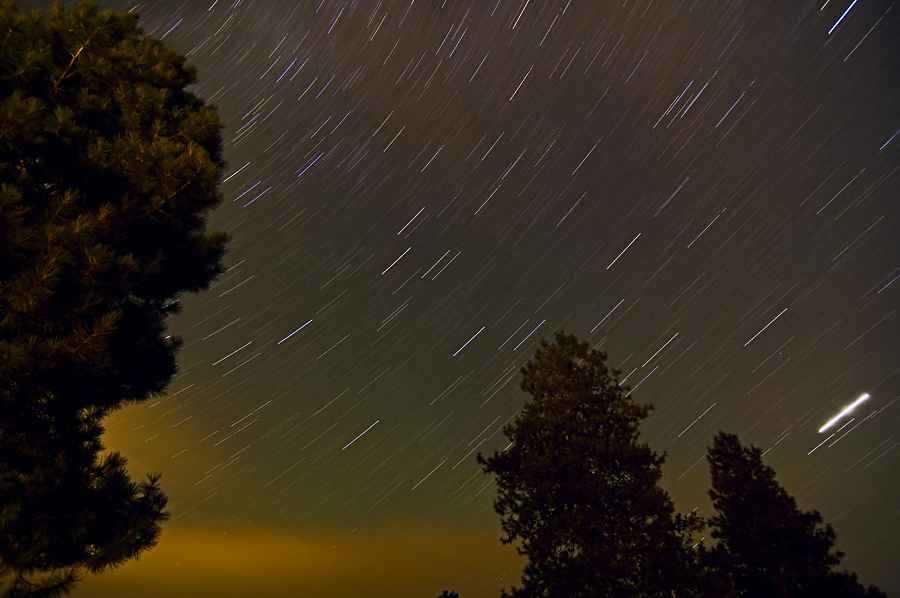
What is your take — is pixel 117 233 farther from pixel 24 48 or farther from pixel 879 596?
pixel 879 596

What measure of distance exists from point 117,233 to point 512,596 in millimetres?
11250

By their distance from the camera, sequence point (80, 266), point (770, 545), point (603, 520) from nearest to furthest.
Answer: point (80, 266) < point (603, 520) < point (770, 545)

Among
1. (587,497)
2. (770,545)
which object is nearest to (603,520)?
(587,497)

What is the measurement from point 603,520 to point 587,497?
24.4 inches

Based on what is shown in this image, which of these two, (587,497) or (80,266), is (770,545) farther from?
(80,266)

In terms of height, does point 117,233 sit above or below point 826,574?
above

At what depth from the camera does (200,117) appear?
17.0 ft

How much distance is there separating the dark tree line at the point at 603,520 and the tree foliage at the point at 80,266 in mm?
8585

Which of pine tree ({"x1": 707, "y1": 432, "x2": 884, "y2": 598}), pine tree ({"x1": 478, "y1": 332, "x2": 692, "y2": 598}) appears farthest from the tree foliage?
pine tree ({"x1": 707, "y1": 432, "x2": 884, "y2": 598})

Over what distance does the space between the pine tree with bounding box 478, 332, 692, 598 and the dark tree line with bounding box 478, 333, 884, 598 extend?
2 centimetres

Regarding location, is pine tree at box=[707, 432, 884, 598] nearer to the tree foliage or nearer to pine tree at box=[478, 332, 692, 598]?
pine tree at box=[478, 332, 692, 598]

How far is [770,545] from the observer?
1512 centimetres

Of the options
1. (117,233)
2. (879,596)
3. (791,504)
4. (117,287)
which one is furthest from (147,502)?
(879,596)

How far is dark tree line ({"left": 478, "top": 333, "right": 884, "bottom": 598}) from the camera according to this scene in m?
9.15
